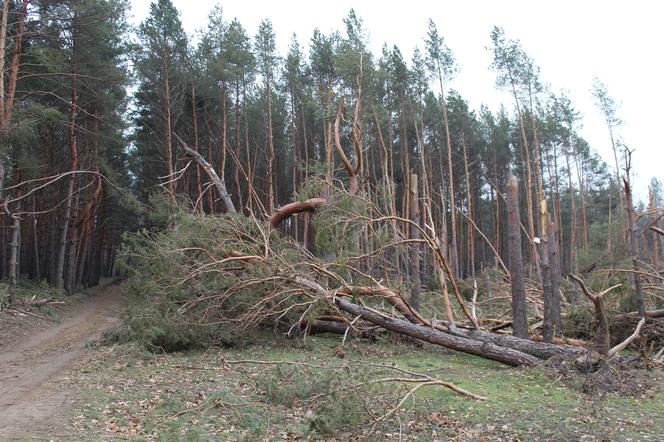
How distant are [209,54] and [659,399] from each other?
68.9 ft

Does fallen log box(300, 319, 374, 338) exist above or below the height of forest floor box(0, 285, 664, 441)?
above

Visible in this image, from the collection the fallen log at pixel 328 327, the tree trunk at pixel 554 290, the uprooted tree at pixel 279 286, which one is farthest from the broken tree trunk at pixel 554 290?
the fallen log at pixel 328 327

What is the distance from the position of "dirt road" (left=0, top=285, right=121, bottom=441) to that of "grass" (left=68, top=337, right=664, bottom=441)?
12.9 inches

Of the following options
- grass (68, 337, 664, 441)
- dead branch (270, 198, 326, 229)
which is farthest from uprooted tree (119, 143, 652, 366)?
grass (68, 337, 664, 441)

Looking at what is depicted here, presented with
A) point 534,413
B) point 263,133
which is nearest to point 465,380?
point 534,413

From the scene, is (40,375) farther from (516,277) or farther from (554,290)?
→ (554,290)

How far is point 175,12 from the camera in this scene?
21.8 m

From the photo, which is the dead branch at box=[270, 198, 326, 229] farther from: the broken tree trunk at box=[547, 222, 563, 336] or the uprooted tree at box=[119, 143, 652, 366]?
Result: the broken tree trunk at box=[547, 222, 563, 336]

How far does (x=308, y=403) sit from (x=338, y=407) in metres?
0.57

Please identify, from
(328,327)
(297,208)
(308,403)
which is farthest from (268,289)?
(308,403)

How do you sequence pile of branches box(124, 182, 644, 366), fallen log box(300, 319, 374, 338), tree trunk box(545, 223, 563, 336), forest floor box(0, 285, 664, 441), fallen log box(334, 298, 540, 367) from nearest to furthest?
forest floor box(0, 285, 664, 441)
fallen log box(334, 298, 540, 367)
pile of branches box(124, 182, 644, 366)
tree trunk box(545, 223, 563, 336)
fallen log box(300, 319, 374, 338)

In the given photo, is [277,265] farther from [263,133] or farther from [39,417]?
[263,133]

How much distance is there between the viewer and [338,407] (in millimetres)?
5352

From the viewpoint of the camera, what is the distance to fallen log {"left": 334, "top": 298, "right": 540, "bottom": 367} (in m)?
8.50
